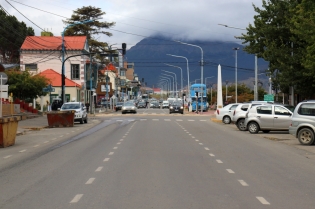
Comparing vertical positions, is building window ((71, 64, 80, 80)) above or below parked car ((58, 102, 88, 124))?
above

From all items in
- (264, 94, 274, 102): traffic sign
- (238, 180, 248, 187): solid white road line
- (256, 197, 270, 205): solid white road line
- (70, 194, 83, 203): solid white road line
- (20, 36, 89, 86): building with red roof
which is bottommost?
(256, 197, 270, 205): solid white road line

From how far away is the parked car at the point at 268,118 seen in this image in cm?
2709

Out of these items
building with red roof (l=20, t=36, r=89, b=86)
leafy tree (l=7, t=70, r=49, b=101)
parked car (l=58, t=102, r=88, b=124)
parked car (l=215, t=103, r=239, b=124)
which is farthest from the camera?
building with red roof (l=20, t=36, r=89, b=86)

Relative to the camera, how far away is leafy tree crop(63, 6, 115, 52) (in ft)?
267

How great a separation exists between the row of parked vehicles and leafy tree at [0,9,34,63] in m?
Answer: 55.2

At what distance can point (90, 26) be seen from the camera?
83500 mm

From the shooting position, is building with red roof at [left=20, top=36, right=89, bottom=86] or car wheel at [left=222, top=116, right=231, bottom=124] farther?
building with red roof at [left=20, top=36, right=89, bottom=86]

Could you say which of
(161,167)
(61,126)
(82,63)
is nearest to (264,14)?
(61,126)

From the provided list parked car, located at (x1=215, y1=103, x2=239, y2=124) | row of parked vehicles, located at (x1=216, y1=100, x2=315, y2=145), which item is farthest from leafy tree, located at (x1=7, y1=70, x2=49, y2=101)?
row of parked vehicles, located at (x1=216, y1=100, x2=315, y2=145)

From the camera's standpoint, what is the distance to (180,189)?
10391 mm

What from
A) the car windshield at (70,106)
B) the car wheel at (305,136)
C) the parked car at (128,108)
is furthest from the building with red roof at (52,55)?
the car wheel at (305,136)

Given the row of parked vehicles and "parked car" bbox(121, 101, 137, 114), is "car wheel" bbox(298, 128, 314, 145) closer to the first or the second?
the row of parked vehicles

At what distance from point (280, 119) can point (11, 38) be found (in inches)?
2487

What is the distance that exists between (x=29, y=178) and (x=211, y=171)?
4.54 m
